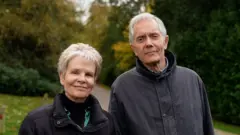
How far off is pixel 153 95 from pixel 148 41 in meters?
0.41

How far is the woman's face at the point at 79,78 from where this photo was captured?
105 inches

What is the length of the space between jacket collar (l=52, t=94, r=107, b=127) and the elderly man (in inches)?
10.2

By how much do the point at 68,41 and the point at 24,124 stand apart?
23.1m

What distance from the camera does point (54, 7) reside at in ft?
81.8

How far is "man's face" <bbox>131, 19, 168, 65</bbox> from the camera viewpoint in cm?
301

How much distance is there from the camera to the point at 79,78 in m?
2.67

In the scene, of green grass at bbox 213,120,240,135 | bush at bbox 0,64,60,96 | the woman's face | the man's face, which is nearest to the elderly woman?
the woman's face

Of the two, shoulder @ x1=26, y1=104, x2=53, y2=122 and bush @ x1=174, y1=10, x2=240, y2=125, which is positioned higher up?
shoulder @ x1=26, y1=104, x2=53, y2=122

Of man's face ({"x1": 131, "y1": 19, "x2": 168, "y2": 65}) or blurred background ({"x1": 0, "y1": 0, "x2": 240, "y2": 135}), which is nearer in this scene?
man's face ({"x1": 131, "y1": 19, "x2": 168, "y2": 65})

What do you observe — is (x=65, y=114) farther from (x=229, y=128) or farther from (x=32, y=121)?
(x=229, y=128)

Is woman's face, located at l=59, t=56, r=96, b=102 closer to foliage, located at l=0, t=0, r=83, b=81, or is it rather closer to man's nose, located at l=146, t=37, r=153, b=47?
man's nose, located at l=146, t=37, r=153, b=47

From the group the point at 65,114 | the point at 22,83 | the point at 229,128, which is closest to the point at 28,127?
the point at 65,114

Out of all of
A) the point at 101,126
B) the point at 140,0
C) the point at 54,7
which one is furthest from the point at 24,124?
the point at 140,0

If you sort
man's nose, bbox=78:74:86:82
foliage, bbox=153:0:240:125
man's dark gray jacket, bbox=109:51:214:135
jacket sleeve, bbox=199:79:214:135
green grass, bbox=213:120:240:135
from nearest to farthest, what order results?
man's nose, bbox=78:74:86:82 → man's dark gray jacket, bbox=109:51:214:135 → jacket sleeve, bbox=199:79:214:135 → green grass, bbox=213:120:240:135 → foliage, bbox=153:0:240:125
